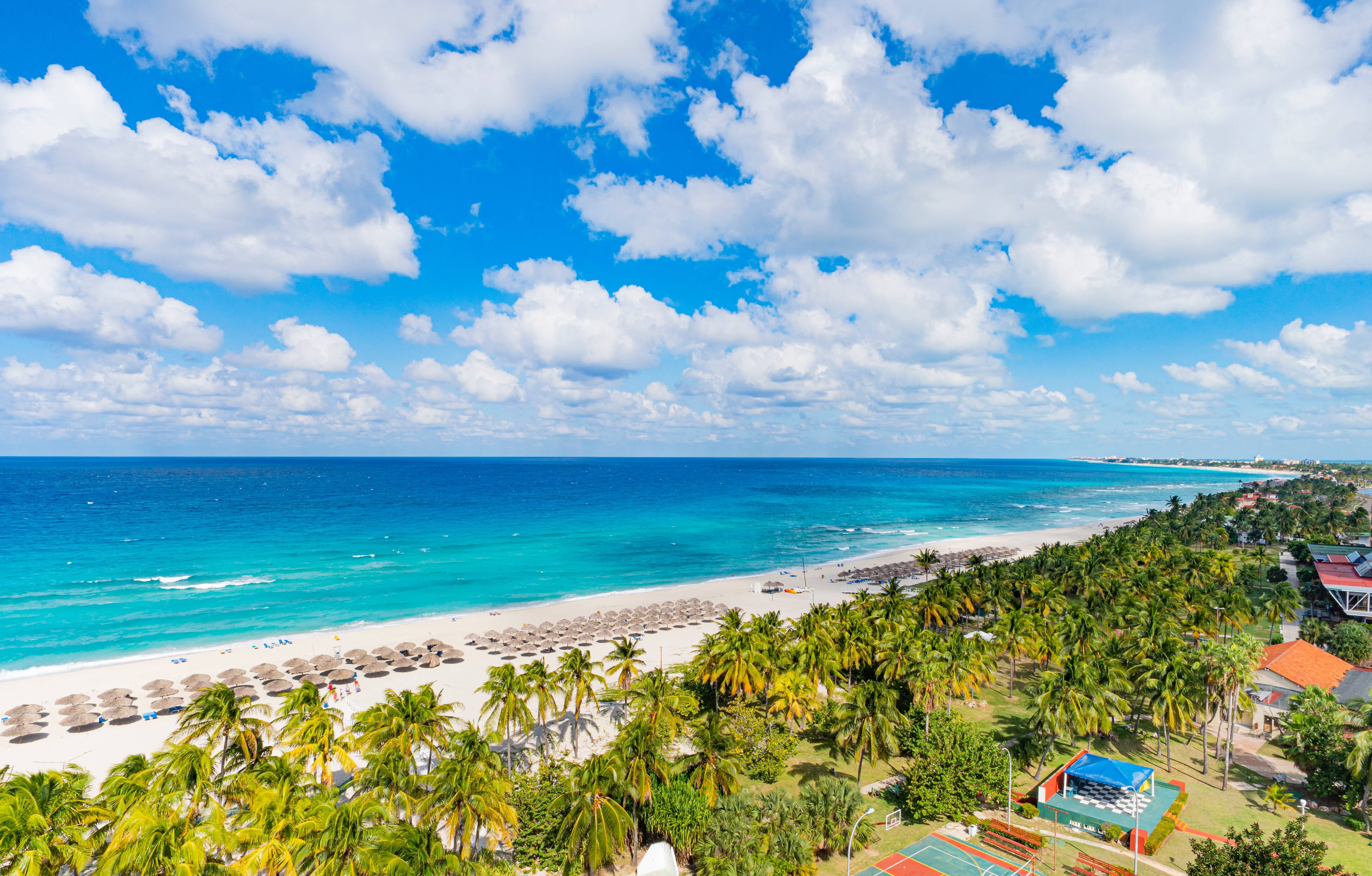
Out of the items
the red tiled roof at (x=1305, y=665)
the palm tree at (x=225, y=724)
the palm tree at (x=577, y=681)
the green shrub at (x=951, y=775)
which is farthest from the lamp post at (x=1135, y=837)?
the palm tree at (x=225, y=724)

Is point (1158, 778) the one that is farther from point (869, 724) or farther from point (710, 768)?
point (710, 768)

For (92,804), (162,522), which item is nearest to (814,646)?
(92,804)

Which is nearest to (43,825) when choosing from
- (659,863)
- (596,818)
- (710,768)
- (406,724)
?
(406,724)

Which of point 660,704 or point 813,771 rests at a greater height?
point 660,704

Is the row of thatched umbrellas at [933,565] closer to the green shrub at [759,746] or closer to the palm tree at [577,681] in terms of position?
the green shrub at [759,746]

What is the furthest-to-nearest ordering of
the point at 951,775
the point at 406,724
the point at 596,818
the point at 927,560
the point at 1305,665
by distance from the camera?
the point at 927,560
the point at 1305,665
the point at 951,775
the point at 406,724
the point at 596,818

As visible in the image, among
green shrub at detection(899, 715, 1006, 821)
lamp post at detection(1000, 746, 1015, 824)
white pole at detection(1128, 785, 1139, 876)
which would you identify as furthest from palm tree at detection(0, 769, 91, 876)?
white pole at detection(1128, 785, 1139, 876)

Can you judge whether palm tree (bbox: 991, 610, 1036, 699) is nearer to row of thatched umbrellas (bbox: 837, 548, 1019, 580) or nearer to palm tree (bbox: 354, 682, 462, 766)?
row of thatched umbrellas (bbox: 837, 548, 1019, 580)
